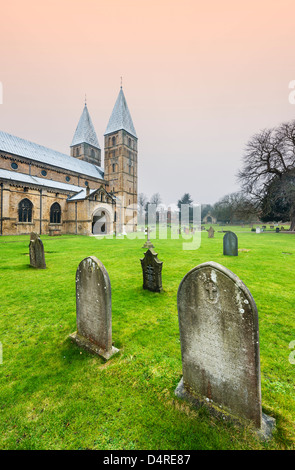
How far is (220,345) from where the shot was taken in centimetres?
188

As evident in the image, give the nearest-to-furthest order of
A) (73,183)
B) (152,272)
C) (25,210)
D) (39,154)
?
(152,272)
(25,210)
(39,154)
(73,183)

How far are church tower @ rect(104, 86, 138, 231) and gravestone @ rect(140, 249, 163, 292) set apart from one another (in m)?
34.6

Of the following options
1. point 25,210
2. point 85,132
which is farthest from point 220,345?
point 85,132

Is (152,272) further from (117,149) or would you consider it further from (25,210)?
(117,149)

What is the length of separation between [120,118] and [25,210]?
3078 cm

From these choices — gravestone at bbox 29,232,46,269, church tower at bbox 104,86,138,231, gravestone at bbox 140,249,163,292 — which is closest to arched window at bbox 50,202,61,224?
church tower at bbox 104,86,138,231

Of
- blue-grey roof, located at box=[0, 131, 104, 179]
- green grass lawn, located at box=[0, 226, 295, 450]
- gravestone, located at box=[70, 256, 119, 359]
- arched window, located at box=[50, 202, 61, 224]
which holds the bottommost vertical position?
green grass lawn, located at box=[0, 226, 295, 450]

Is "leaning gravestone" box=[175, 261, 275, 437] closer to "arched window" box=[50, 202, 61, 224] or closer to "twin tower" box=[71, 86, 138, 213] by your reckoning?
"arched window" box=[50, 202, 61, 224]

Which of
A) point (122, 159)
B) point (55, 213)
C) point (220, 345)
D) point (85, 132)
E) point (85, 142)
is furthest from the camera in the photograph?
point (85, 132)

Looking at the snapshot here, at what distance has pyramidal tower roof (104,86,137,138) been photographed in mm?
41781

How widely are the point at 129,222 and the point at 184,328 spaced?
4093 cm

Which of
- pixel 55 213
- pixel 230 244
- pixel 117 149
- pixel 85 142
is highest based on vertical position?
Result: pixel 85 142

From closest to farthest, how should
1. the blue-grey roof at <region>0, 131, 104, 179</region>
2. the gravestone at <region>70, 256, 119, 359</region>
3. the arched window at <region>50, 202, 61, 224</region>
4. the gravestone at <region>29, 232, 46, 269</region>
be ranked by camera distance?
the gravestone at <region>70, 256, 119, 359</region> < the gravestone at <region>29, 232, 46, 269</region> < the arched window at <region>50, 202, 61, 224</region> < the blue-grey roof at <region>0, 131, 104, 179</region>

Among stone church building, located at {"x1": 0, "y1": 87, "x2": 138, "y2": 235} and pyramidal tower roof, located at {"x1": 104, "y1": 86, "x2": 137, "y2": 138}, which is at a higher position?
pyramidal tower roof, located at {"x1": 104, "y1": 86, "x2": 137, "y2": 138}
